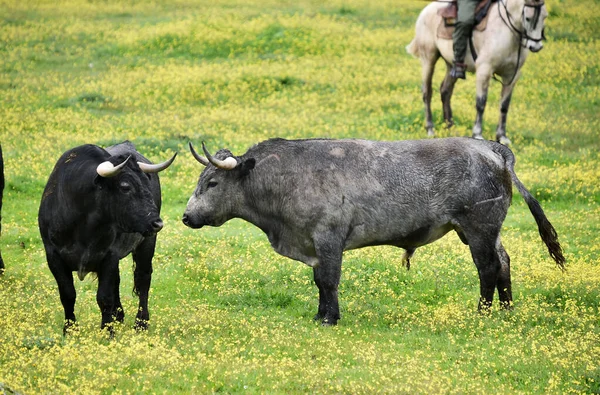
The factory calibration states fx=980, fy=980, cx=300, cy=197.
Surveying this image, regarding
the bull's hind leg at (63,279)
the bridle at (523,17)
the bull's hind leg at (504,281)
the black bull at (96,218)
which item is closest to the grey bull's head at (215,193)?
the black bull at (96,218)

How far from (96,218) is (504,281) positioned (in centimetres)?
525

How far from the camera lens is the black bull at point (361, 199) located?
1227 centimetres

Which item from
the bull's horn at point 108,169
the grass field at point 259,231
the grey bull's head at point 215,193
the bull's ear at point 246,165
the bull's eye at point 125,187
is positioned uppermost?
the bull's horn at point 108,169

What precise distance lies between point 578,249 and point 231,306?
5893 mm

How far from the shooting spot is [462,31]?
2211 cm

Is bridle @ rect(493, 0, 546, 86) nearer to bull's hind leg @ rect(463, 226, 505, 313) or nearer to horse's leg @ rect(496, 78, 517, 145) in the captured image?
horse's leg @ rect(496, 78, 517, 145)

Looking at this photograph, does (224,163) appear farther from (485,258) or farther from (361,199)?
(485,258)

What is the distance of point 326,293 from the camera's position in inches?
483

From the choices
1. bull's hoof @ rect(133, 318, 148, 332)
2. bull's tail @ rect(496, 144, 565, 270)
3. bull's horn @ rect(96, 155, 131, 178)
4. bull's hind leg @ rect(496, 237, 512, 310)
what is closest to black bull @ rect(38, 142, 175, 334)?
bull's horn @ rect(96, 155, 131, 178)

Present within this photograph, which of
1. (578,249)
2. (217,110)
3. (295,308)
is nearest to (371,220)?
(295,308)

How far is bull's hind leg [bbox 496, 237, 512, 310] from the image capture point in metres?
12.6

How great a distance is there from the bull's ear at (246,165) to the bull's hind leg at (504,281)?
3.29 meters

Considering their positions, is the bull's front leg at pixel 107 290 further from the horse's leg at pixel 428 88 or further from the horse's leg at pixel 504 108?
the horse's leg at pixel 504 108

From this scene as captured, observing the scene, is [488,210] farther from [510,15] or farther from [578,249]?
[510,15]
